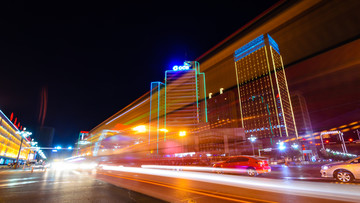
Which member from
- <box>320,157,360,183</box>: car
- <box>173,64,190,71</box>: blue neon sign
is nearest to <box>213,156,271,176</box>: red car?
<box>320,157,360,183</box>: car

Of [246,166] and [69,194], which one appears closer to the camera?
[69,194]

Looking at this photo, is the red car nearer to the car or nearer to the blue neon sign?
the car

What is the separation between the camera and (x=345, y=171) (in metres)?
9.99

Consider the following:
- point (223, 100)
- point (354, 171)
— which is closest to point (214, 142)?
point (354, 171)

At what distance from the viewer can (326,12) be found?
919 centimetres

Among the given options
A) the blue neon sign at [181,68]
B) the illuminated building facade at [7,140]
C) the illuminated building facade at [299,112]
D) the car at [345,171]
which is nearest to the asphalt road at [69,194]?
the car at [345,171]

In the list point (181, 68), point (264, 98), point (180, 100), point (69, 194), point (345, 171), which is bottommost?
point (69, 194)

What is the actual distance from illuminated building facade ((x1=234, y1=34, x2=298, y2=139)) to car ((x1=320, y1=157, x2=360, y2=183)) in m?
114

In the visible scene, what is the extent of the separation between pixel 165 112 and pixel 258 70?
7557cm

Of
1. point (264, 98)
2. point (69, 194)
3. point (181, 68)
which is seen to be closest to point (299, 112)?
point (264, 98)

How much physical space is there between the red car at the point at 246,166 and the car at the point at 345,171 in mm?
3621

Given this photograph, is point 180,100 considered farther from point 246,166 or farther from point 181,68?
point 246,166

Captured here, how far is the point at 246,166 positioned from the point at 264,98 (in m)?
127

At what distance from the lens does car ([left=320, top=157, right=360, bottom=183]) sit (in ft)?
31.6
